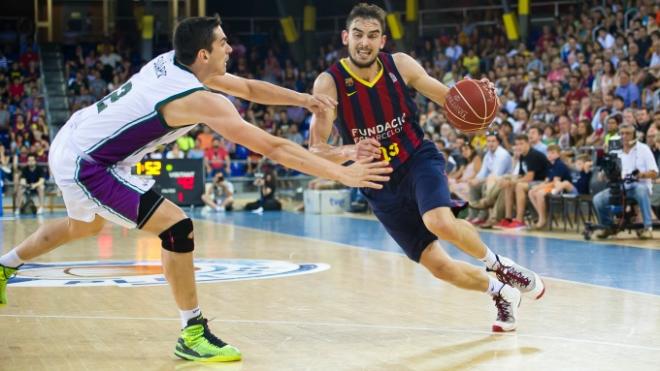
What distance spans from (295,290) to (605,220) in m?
6.11

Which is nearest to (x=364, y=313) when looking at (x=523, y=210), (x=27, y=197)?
(x=523, y=210)

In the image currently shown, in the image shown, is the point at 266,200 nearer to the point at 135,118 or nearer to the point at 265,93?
the point at 265,93

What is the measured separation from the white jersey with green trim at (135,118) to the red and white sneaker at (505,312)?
220cm

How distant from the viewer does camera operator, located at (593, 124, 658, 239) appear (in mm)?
12383

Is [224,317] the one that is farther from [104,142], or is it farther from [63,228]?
[104,142]

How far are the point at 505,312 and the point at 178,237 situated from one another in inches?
81.1

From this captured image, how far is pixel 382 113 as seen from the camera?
20.6ft

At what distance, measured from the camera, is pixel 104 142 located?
17.3 feet

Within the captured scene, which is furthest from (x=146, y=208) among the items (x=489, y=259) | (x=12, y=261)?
(x=489, y=259)

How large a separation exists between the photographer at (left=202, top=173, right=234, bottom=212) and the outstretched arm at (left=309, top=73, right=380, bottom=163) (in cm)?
1419

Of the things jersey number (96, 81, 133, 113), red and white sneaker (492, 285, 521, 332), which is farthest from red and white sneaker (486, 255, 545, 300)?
jersey number (96, 81, 133, 113)

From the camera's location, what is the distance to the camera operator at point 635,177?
12383 mm

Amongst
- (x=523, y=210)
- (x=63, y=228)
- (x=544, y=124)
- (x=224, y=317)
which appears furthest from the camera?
(x=544, y=124)

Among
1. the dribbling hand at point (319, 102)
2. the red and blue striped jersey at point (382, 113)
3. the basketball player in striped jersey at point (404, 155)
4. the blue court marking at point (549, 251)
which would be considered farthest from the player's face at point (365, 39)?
the blue court marking at point (549, 251)
